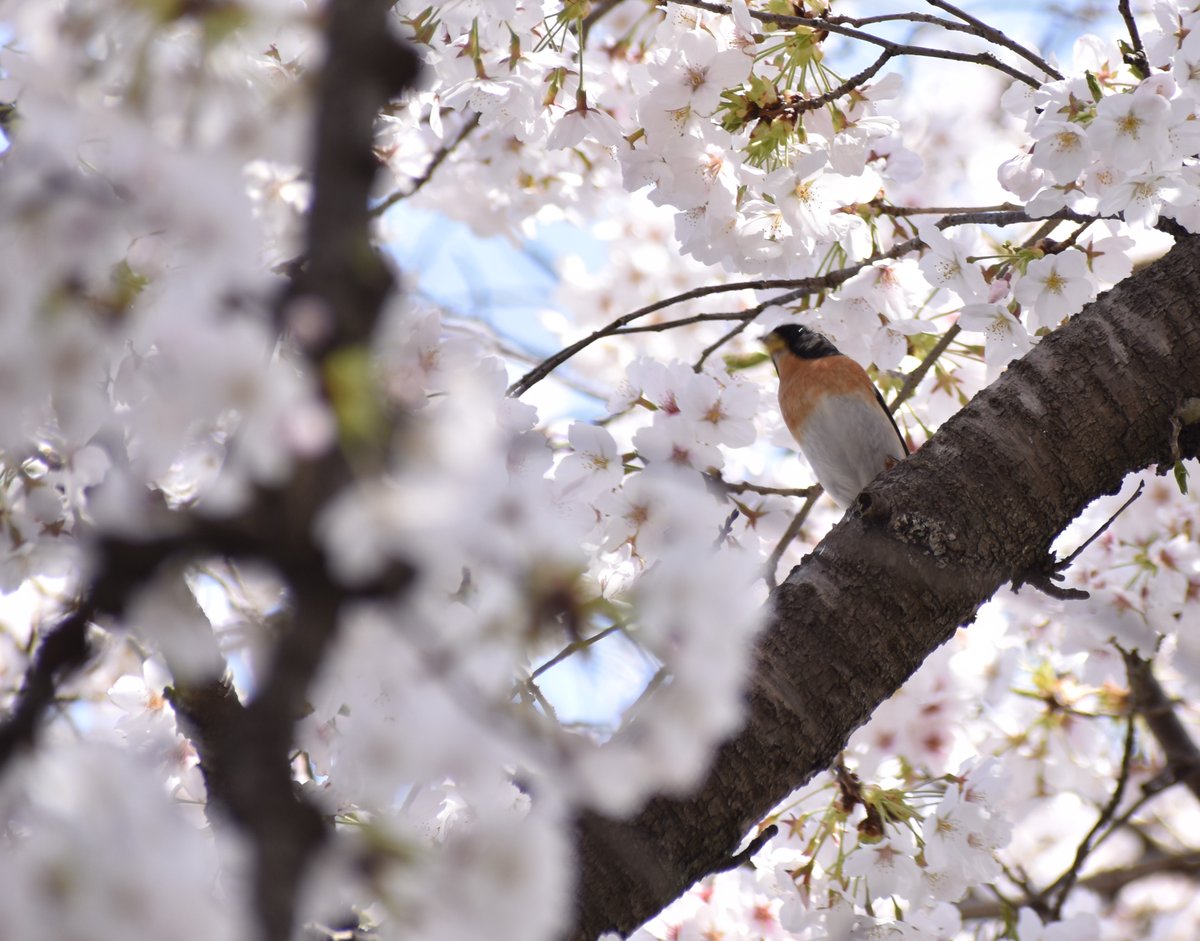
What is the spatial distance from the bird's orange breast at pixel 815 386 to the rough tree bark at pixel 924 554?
1.46 m

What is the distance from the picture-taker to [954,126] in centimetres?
591

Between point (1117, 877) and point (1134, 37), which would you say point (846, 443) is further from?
point (1117, 877)

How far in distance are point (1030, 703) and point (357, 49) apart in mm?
3489

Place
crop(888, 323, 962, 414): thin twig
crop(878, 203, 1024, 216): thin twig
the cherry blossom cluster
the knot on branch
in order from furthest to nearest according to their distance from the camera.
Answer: crop(888, 323, 962, 414): thin twig → crop(878, 203, 1024, 216): thin twig → the knot on branch → the cherry blossom cluster

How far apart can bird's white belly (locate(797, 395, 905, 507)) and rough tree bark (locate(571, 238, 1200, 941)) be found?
1.39m

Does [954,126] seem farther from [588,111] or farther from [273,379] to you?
[273,379]

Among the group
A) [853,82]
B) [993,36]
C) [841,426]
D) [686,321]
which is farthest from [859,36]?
[841,426]

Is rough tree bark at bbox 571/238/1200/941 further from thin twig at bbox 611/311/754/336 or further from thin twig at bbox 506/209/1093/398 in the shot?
thin twig at bbox 611/311/754/336

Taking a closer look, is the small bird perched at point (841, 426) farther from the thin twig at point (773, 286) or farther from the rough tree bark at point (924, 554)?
the rough tree bark at point (924, 554)

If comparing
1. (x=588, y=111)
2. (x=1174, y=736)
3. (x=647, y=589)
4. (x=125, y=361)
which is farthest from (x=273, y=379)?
(x=1174, y=736)

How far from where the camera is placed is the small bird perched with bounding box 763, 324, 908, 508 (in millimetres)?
3369

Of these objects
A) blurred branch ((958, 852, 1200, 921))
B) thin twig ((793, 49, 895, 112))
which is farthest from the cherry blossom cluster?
blurred branch ((958, 852, 1200, 921))

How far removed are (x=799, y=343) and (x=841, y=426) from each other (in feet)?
1.78

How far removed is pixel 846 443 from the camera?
3359mm
